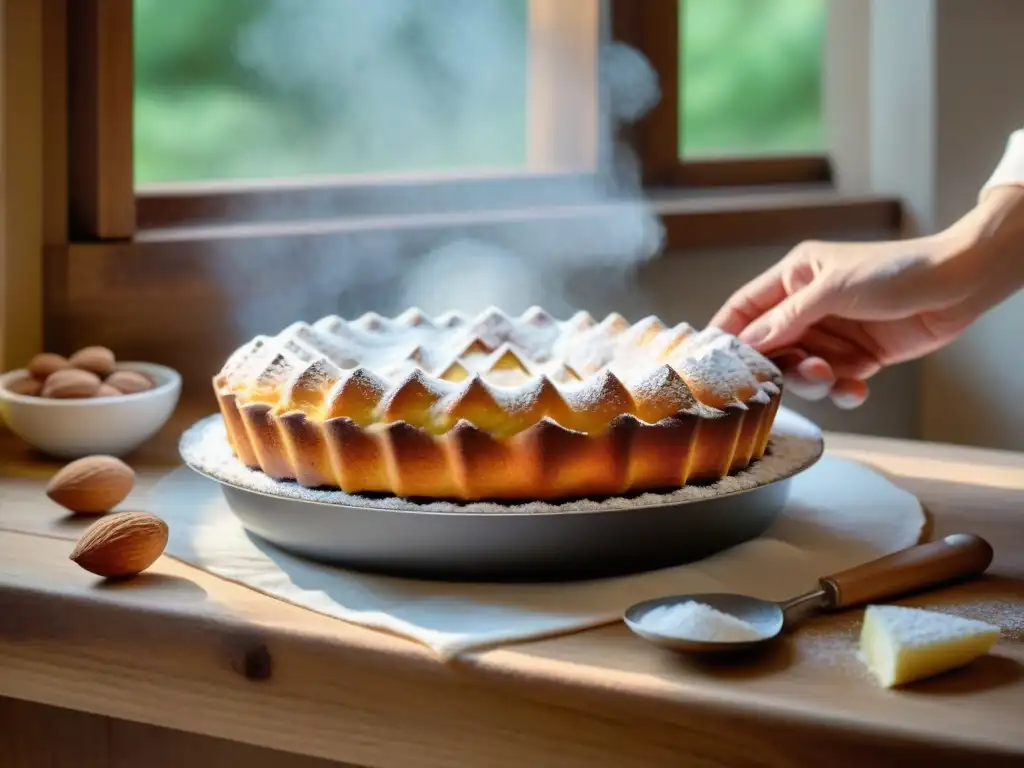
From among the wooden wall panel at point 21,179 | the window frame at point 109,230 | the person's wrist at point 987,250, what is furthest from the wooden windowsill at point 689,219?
the person's wrist at point 987,250

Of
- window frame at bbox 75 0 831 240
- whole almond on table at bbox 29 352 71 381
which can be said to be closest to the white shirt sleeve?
window frame at bbox 75 0 831 240

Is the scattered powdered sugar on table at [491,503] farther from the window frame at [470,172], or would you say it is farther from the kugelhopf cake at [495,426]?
the window frame at [470,172]

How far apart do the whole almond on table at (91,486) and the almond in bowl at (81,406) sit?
154 mm

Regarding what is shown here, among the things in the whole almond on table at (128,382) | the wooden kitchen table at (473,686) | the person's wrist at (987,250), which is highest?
the person's wrist at (987,250)

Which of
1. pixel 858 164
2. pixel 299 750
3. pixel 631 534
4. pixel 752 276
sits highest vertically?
pixel 858 164

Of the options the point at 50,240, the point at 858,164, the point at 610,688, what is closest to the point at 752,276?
the point at 858,164

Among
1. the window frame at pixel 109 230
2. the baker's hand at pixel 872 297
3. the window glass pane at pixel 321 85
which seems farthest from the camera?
the window glass pane at pixel 321 85

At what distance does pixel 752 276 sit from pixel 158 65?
0.91 metres

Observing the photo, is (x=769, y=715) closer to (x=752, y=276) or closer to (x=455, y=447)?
(x=455, y=447)

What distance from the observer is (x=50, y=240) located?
57.9 inches

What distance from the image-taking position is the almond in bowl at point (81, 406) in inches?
48.7

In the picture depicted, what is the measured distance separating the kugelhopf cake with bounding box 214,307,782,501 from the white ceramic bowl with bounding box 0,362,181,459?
243mm

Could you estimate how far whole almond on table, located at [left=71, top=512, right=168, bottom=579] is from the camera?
909mm

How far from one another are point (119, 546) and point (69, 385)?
0.39m
